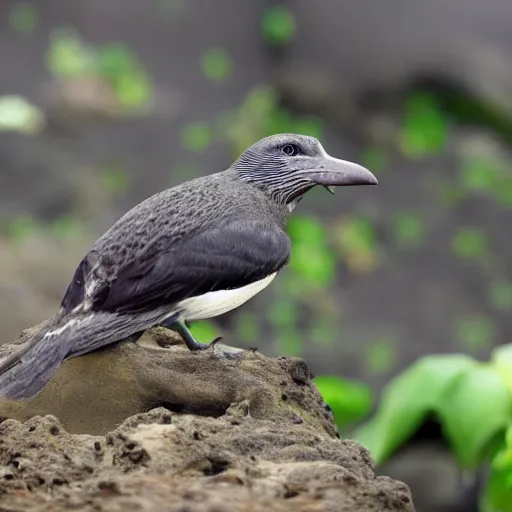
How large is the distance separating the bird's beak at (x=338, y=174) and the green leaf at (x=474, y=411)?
4.73 feet

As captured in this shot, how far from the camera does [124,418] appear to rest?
3549 mm

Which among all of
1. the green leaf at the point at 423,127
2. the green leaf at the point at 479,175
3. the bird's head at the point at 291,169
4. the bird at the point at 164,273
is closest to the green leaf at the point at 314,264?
the green leaf at the point at 479,175

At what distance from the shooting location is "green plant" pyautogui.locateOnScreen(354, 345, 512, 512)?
4.96 meters

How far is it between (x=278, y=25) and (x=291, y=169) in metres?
10.2

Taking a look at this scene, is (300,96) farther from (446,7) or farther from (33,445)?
(33,445)

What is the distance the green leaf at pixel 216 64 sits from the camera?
45.4ft

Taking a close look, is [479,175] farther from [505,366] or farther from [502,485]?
[502,485]

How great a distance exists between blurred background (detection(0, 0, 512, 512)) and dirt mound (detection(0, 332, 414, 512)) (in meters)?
4.49

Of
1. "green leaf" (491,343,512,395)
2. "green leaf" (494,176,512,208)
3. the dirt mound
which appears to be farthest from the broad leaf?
"green leaf" (494,176,512,208)

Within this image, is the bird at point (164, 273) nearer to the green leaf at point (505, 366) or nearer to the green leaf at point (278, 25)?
the green leaf at point (505, 366)

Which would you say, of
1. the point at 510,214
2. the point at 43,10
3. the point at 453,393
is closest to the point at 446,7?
the point at 510,214

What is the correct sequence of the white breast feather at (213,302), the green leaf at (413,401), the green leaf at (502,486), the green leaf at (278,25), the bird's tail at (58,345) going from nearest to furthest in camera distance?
the bird's tail at (58,345) → the white breast feather at (213,302) → the green leaf at (502,486) → the green leaf at (413,401) → the green leaf at (278,25)

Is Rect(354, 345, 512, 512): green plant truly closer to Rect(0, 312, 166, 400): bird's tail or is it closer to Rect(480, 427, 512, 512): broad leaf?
Rect(480, 427, 512, 512): broad leaf

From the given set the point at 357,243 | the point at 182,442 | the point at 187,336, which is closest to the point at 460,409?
the point at 187,336
